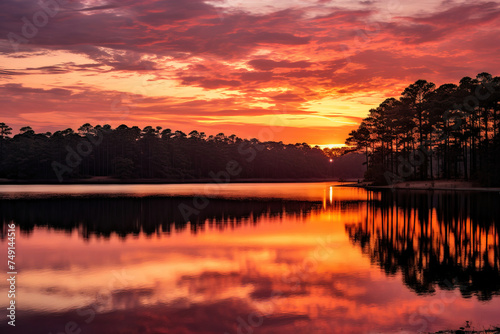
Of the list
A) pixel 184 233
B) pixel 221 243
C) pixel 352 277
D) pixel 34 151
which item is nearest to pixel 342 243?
pixel 221 243

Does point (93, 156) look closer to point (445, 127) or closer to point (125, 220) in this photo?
point (445, 127)

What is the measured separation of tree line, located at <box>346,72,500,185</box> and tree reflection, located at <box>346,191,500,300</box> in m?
44.1

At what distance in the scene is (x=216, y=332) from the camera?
10531 mm

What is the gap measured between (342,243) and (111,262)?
11.2 meters

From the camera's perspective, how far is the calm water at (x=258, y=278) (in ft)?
36.8

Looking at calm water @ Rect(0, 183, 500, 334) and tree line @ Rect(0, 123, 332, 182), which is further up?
tree line @ Rect(0, 123, 332, 182)

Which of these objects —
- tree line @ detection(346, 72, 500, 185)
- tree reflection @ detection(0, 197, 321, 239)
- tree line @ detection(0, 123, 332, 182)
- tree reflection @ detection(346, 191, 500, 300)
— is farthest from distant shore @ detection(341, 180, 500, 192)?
tree line @ detection(0, 123, 332, 182)

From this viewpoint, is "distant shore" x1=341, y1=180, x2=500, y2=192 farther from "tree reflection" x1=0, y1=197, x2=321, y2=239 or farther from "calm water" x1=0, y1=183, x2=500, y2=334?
"calm water" x1=0, y1=183, x2=500, y2=334

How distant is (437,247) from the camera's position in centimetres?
2130

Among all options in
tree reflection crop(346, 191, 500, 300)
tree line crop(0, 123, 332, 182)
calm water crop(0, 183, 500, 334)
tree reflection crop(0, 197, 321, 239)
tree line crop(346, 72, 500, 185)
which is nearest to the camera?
calm water crop(0, 183, 500, 334)

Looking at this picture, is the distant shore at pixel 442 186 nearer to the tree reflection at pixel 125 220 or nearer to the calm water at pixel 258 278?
the tree reflection at pixel 125 220

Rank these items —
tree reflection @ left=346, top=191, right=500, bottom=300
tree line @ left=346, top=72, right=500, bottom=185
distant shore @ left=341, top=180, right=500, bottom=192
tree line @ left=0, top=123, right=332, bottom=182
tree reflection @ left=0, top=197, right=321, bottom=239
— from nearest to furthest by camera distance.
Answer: tree reflection @ left=346, top=191, right=500, bottom=300 < tree reflection @ left=0, top=197, right=321, bottom=239 < distant shore @ left=341, top=180, right=500, bottom=192 < tree line @ left=346, top=72, right=500, bottom=185 < tree line @ left=0, top=123, right=332, bottom=182

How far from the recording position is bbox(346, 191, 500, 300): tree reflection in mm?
14977

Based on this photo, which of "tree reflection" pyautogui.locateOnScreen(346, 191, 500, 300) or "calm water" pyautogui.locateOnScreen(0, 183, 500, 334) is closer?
"calm water" pyautogui.locateOnScreen(0, 183, 500, 334)
